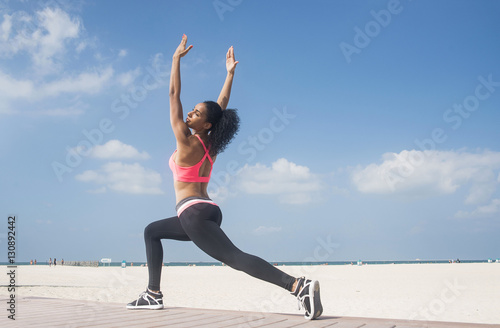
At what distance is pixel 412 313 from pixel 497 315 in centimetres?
174

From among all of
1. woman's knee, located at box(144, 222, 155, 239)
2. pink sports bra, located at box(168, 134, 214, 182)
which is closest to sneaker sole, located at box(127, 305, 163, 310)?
woman's knee, located at box(144, 222, 155, 239)

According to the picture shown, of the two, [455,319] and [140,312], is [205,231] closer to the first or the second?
[140,312]

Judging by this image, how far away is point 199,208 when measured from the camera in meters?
3.16

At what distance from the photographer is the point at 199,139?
3.30 m

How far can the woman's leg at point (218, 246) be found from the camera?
296cm

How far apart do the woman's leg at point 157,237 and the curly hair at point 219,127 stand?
0.78m

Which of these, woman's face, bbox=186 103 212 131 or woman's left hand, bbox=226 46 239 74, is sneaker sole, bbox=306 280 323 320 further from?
woman's left hand, bbox=226 46 239 74

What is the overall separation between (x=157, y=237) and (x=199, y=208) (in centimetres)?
77

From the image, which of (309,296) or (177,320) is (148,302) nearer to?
(177,320)

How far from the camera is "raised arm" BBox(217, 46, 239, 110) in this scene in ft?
12.8

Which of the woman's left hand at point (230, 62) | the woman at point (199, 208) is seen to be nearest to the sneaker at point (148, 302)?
the woman at point (199, 208)

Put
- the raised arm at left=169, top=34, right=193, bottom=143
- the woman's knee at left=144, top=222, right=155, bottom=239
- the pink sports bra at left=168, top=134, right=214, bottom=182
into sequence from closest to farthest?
the raised arm at left=169, top=34, right=193, bottom=143, the pink sports bra at left=168, top=134, right=214, bottom=182, the woman's knee at left=144, top=222, right=155, bottom=239

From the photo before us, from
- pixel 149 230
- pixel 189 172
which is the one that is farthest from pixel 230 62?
pixel 149 230

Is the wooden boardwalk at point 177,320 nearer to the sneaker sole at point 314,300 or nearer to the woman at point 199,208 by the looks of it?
the sneaker sole at point 314,300
